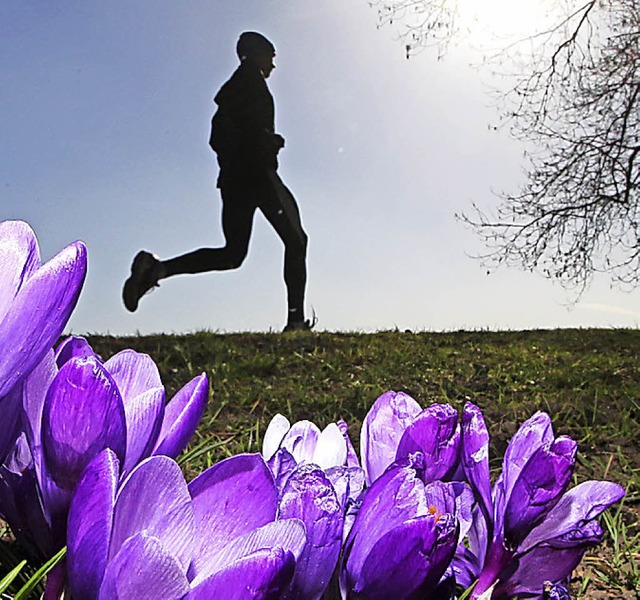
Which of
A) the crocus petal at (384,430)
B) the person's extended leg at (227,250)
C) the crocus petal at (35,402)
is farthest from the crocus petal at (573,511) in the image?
the person's extended leg at (227,250)

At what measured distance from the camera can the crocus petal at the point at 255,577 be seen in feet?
0.96

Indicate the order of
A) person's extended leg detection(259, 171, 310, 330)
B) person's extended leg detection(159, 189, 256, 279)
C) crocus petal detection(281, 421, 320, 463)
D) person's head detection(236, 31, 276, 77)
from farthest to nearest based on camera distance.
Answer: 1. person's head detection(236, 31, 276, 77)
2. person's extended leg detection(259, 171, 310, 330)
3. person's extended leg detection(159, 189, 256, 279)
4. crocus petal detection(281, 421, 320, 463)

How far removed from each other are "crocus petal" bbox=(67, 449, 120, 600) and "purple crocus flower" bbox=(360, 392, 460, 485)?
Answer: 189 millimetres

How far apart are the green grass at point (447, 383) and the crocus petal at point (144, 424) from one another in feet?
3.30

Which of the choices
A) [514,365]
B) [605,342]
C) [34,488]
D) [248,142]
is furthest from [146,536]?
[248,142]

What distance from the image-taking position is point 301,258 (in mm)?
8586

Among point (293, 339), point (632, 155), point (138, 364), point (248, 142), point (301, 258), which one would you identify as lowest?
point (138, 364)

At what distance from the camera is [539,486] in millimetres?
482

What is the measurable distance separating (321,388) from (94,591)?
3.81 metres

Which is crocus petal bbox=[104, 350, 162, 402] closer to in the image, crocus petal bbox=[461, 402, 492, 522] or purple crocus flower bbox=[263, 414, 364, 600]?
purple crocus flower bbox=[263, 414, 364, 600]

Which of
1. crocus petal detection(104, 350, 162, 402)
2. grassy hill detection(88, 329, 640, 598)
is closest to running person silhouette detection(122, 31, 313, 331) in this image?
grassy hill detection(88, 329, 640, 598)

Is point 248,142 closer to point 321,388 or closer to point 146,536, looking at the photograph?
point 321,388

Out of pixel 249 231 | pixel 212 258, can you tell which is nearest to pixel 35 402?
pixel 212 258

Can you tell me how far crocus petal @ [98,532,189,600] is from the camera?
1.01 ft
